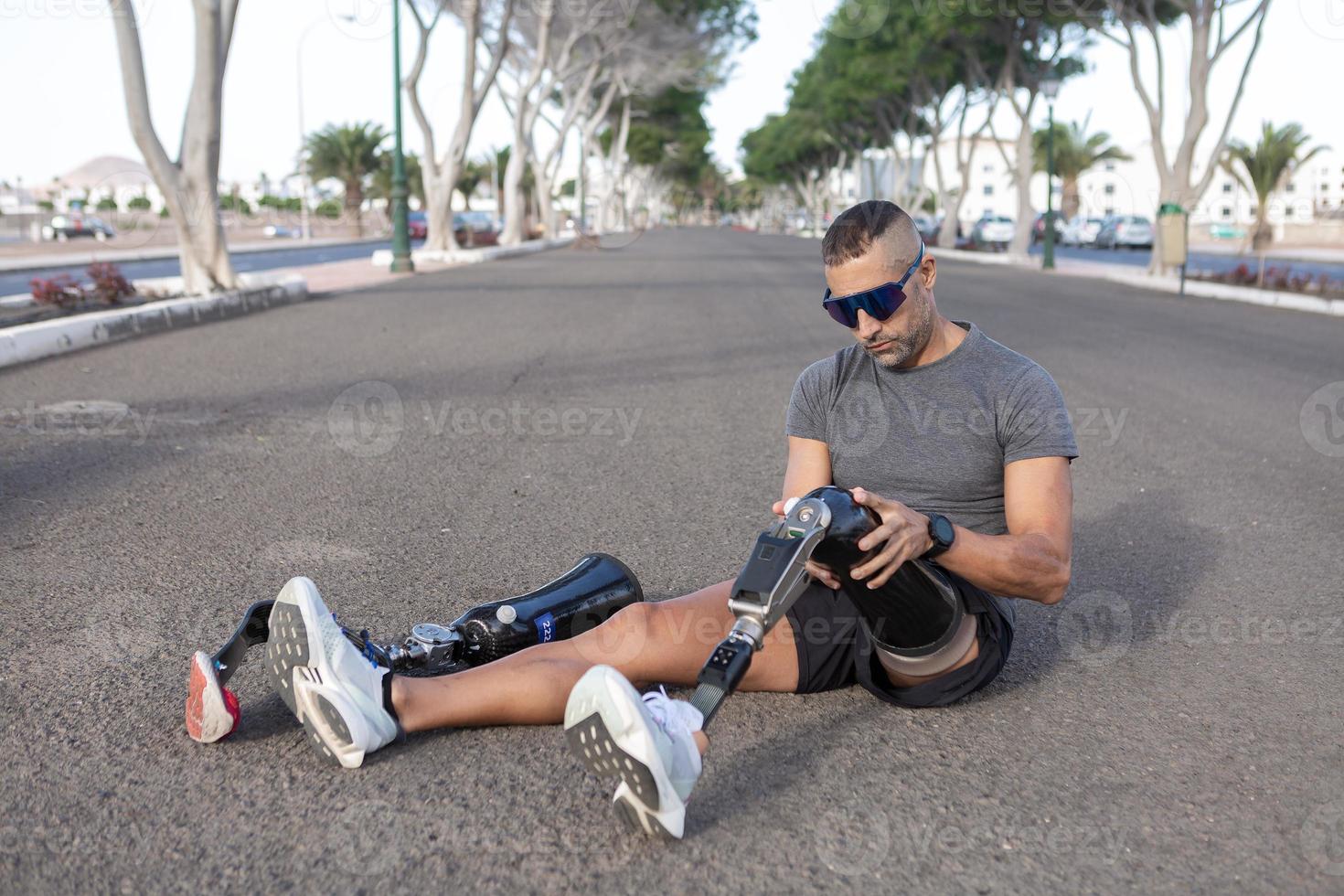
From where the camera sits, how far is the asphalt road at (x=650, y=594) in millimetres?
2451

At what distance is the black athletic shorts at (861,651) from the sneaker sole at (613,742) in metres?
0.78

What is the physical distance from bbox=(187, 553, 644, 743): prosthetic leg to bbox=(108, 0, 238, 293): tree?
1185 centimetres

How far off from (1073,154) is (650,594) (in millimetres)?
71088

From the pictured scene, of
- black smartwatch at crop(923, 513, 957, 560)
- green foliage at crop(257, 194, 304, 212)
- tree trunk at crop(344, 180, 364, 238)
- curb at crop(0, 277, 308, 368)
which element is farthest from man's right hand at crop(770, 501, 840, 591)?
green foliage at crop(257, 194, 304, 212)

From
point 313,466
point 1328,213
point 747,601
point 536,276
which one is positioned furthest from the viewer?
point 1328,213

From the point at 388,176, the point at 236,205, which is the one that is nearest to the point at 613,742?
the point at 388,176

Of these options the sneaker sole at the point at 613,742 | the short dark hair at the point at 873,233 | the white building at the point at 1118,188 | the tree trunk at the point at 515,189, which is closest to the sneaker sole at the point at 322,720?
the sneaker sole at the point at 613,742

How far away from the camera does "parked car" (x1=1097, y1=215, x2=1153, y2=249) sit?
47.2m

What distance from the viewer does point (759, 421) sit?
7684mm

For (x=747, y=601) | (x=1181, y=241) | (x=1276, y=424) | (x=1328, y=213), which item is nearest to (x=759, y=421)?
(x=1276, y=424)

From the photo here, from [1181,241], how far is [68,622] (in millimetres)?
20616

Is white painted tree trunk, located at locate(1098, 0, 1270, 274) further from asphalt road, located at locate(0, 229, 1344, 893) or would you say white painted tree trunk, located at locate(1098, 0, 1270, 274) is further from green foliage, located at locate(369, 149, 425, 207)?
green foliage, located at locate(369, 149, 425, 207)

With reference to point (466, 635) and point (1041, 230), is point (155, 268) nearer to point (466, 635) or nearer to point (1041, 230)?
point (466, 635)

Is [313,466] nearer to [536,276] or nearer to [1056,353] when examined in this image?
[1056,353]
